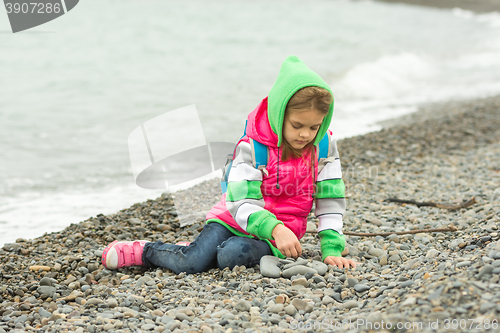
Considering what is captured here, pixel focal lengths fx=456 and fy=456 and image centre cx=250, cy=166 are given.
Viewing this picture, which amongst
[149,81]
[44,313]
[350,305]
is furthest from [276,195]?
[149,81]

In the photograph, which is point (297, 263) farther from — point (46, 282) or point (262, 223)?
point (46, 282)

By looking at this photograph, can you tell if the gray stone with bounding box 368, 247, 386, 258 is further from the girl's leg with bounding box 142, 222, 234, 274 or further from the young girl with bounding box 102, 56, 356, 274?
the girl's leg with bounding box 142, 222, 234, 274

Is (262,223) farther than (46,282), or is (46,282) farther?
(46,282)

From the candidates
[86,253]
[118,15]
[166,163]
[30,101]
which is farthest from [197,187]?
[118,15]

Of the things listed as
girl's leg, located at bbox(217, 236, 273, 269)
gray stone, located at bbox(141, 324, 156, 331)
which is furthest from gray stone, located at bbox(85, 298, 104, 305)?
girl's leg, located at bbox(217, 236, 273, 269)

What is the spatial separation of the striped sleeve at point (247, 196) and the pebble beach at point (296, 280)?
31 centimetres

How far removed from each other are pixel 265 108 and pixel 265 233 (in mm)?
936

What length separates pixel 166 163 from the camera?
7.69 metres

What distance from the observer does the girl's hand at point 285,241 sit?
122 inches

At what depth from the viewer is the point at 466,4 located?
5828 centimetres

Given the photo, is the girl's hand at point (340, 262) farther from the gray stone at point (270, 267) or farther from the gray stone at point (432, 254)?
the gray stone at point (432, 254)

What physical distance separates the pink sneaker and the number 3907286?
19.1 m

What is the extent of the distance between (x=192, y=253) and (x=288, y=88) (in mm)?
1414

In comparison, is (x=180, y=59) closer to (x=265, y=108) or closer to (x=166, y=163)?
(x=166, y=163)
